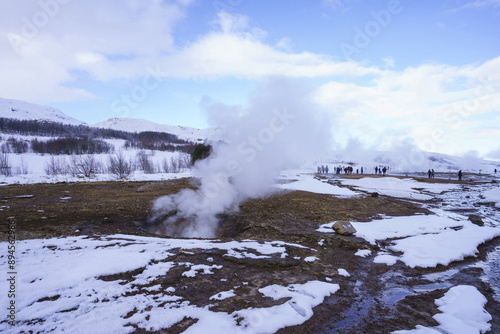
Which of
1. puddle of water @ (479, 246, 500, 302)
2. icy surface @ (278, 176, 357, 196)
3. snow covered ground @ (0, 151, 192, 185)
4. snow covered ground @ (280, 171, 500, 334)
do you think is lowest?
puddle of water @ (479, 246, 500, 302)

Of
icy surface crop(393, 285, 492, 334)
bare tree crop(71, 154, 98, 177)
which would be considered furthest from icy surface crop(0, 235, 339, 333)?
bare tree crop(71, 154, 98, 177)

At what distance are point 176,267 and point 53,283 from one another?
7.28ft

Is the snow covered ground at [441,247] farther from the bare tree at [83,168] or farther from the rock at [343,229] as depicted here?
the bare tree at [83,168]

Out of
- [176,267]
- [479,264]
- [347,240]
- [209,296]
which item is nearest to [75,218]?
[176,267]

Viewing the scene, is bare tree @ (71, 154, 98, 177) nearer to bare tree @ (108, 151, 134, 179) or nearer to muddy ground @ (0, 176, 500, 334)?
bare tree @ (108, 151, 134, 179)

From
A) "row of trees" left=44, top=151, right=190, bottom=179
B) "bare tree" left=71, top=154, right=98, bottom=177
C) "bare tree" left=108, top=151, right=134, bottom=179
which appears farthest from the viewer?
"row of trees" left=44, top=151, right=190, bottom=179

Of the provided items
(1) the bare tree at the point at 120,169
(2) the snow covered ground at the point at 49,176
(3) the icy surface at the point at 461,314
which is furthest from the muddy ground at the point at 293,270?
(1) the bare tree at the point at 120,169

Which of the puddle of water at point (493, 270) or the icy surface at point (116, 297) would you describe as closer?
the icy surface at point (116, 297)

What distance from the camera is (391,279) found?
18.0ft

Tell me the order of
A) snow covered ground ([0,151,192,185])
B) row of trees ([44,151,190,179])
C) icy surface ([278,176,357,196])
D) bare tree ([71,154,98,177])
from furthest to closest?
row of trees ([44,151,190,179]) < bare tree ([71,154,98,177]) < snow covered ground ([0,151,192,185]) < icy surface ([278,176,357,196])

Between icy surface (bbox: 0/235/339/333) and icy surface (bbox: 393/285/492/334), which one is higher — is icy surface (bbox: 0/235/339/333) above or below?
above

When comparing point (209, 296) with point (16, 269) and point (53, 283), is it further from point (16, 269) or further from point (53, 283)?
point (16, 269)

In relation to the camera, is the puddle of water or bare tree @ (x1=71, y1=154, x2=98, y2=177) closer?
the puddle of water

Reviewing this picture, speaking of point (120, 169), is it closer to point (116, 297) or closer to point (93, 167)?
point (93, 167)
